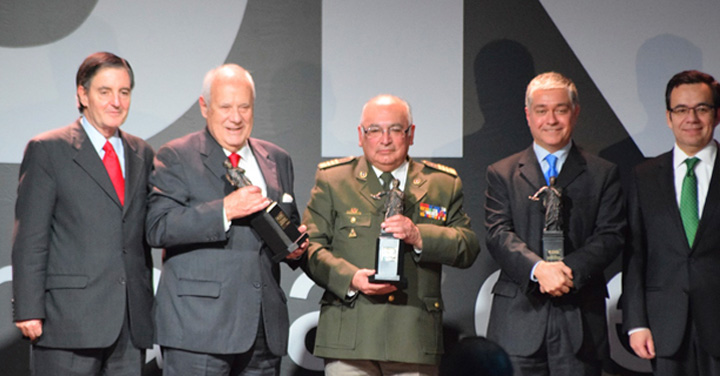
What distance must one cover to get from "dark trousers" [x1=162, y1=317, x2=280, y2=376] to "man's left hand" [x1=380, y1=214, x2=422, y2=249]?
0.66 m

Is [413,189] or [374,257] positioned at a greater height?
[413,189]

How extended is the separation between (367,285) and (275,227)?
0.46m

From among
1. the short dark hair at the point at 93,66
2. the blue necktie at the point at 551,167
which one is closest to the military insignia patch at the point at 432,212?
the blue necktie at the point at 551,167

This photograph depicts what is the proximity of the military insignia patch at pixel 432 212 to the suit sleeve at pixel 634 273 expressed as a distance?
832 mm

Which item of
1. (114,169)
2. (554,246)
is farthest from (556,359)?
(114,169)

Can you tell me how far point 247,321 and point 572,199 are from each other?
1.51 meters

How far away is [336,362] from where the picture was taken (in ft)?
11.5

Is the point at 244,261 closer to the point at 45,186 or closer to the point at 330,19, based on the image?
the point at 45,186

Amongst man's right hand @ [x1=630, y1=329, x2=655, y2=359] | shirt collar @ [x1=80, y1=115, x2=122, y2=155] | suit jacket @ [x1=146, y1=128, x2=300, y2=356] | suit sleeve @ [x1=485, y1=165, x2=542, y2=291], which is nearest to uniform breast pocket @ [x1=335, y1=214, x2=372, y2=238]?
suit jacket @ [x1=146, y1=128, x2=300, y2=356]

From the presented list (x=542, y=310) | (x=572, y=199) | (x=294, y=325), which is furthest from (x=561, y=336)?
(x=294, y=325)

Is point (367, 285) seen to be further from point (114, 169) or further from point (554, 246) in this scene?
point (114, 169)

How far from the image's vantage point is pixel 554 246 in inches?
134

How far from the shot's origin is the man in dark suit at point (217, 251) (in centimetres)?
321

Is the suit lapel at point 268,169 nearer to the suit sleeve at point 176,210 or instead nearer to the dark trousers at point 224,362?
the suit sleeve at point 176,210
